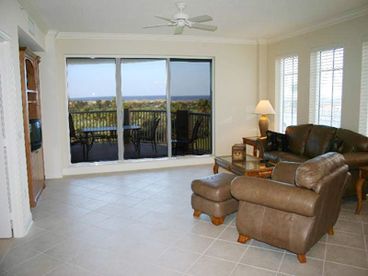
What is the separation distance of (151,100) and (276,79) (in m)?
2.82

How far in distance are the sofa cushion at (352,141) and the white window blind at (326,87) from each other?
0.62 m

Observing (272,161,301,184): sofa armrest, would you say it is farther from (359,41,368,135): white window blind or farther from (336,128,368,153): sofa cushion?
(359,41,368,135): white window blind

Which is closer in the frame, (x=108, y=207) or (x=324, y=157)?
(x=324, y=157)

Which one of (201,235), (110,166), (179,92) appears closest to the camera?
(201,235)

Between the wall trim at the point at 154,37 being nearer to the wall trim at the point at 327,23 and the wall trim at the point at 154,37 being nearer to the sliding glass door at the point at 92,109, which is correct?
the sliding glass door at the point at 92,109

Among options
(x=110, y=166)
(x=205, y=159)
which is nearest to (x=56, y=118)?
(x=110, y=166)

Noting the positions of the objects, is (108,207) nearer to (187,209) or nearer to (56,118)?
(187,209)

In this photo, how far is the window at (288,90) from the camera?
6.44 m

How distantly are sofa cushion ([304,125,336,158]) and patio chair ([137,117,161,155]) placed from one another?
10.5ft

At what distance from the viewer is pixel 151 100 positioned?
22.2ft

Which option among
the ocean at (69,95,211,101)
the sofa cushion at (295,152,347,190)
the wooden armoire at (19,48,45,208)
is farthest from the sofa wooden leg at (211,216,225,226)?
the ocean at (69,95,211,101)

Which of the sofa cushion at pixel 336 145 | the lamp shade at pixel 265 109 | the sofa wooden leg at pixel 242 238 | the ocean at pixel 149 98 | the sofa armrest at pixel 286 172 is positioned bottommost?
the sofa wooden leg at pixel 242 238

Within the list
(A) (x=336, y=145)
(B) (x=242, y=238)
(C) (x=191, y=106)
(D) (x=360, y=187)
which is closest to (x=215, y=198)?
(B) (x=242, y=238)

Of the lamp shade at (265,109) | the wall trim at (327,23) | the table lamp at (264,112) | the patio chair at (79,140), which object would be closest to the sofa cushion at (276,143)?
the table lamp at (264,112)
